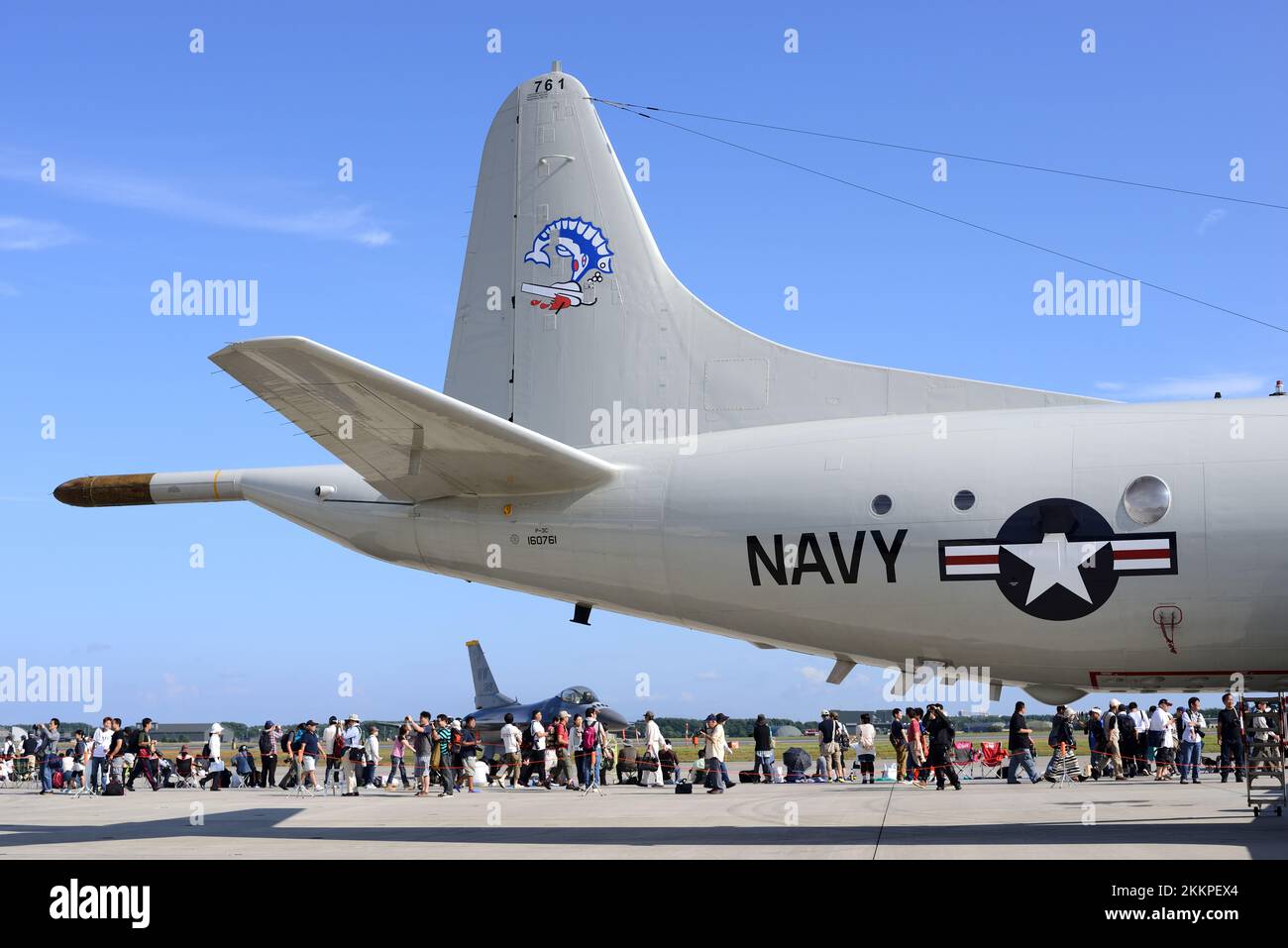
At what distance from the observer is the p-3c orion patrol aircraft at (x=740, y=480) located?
13.0 m

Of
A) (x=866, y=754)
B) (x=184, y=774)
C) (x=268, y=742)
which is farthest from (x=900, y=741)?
(x=184, y=774)

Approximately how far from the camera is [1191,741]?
2673cm

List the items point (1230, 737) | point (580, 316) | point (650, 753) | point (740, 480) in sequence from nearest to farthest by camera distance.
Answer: point (740, 480)
point (580, 316)
point (1230, 737)
point (650, 753)

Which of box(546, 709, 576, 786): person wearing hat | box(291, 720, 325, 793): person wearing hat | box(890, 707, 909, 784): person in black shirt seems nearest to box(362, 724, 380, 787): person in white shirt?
box(291, 720, 325, 793): person wearing hat

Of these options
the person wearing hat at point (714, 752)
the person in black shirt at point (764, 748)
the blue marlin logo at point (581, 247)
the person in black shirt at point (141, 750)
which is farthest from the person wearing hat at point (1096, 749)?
the person in black shirt at point (141, 750)

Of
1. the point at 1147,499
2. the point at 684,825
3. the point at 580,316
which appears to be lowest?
the point at 684,825

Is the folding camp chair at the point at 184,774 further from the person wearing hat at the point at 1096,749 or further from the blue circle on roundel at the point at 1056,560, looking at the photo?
the blue circle on roundel at the point at 1056,560

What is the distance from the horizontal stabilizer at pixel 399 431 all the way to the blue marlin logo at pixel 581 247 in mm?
3323

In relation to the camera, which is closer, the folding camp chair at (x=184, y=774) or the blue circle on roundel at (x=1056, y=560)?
the blue circle on roundel at (x=1056, y=560)

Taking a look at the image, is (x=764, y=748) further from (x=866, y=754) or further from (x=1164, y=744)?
(x=1164, y=744)

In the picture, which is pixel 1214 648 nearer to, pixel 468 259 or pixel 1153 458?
pixel 1153 458

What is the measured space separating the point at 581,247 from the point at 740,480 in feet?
15.2
